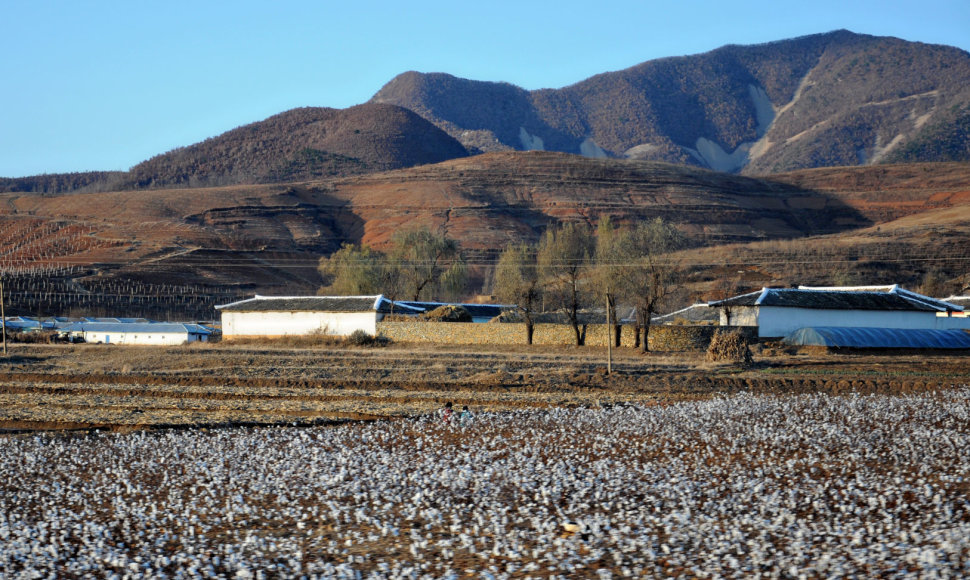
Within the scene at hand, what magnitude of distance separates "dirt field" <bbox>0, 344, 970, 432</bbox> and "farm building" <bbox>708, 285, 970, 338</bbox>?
5.64 metres

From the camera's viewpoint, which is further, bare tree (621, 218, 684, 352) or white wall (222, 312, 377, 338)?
white wall (222, 312, 377, 338)

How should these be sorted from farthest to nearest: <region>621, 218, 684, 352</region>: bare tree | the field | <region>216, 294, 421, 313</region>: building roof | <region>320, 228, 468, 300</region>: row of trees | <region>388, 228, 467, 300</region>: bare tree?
<region>388, 228, 467, 300</region>: bare tree < <region>320, 228, 468, 300</region>: row of trees < <region>216, 294, 421, 313</region>: building roof < <region>621, 218, 684, 352</region>: bare tree < the field

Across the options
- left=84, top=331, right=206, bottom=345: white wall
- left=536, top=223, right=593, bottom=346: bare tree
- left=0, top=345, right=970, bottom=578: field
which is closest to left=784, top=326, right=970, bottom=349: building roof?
left=536, top=223, right=593, bottom=346: bare tree

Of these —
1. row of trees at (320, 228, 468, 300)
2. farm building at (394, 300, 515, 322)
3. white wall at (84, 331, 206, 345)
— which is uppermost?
row of trees at (320, 228, 468, 300)

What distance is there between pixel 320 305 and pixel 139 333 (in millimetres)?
15187

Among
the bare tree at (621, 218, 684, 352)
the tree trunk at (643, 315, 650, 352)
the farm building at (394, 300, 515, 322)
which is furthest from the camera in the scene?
the farm building at (394, 300, 515, 322)

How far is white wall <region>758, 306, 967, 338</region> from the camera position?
48.7 m

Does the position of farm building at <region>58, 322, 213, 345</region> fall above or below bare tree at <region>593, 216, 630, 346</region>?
below

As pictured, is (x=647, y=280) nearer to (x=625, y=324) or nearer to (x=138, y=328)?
(x=625, y=324)

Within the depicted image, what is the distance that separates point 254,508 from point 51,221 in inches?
4832

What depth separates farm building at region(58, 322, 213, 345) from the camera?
61.9m

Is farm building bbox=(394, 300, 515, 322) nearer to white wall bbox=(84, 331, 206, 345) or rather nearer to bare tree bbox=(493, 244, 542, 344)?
bare tree bbox=(493, 244, 542, 344)

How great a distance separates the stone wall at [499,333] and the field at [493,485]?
1946 centimetres

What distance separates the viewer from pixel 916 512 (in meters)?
11.0
